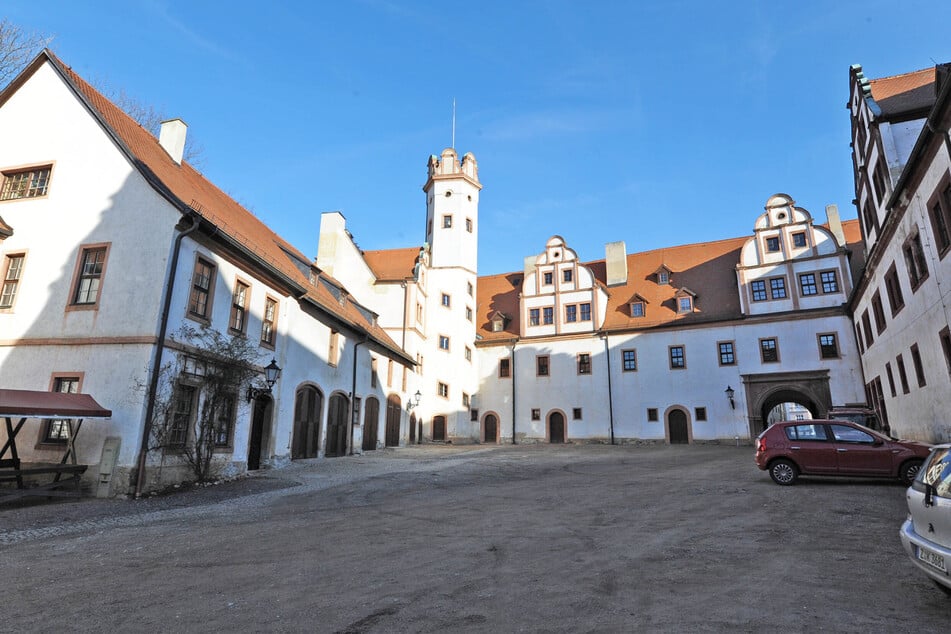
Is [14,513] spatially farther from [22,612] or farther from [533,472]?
[533,472]

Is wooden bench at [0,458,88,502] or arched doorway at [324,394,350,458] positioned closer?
wooden bench at [0,458,88,502]

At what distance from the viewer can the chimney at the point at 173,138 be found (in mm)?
18562

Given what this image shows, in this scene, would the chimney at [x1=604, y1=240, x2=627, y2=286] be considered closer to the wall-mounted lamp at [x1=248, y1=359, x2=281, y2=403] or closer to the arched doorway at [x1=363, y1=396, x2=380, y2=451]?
the arched doorway at [x1=363, y1=396, x2=380, y2=451]

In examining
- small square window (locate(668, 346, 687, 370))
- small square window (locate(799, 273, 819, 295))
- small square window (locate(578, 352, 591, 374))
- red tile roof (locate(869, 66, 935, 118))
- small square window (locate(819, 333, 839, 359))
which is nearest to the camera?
red tile roof (locate(869, 66, 935, 118))

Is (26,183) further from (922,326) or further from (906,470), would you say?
(922,326)

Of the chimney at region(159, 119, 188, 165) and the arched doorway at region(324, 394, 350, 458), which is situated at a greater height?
the chimney at region(159, 119, 188, 165)

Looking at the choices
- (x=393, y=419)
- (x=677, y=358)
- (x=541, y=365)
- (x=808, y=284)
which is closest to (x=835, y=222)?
(x=808, y=284)

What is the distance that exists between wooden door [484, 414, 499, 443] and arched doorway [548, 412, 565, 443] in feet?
12.4

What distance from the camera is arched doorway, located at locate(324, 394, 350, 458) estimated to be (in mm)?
21828

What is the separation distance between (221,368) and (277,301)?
13.4ft

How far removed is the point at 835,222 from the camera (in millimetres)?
33125

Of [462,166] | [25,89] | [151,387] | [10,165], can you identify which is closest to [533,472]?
[151,387]

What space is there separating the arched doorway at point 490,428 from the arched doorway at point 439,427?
321 cm

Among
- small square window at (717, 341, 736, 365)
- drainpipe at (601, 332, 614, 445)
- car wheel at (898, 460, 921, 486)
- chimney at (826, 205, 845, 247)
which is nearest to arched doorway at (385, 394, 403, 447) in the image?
drainpipe at (601, 332, 614, 445)
